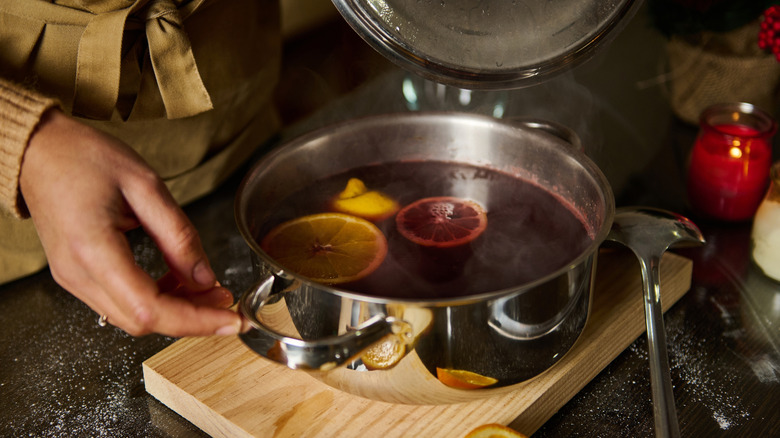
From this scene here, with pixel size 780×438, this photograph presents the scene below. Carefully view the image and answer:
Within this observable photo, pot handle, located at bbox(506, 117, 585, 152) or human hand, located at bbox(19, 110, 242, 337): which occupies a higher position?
human hand, located at bbox(19, 110, 242, 337)

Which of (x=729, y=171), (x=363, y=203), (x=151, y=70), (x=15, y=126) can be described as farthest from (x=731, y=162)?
(x=15, y=126)

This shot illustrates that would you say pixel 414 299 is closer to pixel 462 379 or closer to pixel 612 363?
pixel 462 379

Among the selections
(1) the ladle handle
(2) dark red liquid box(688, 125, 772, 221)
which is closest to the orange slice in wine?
(1) the ladle handle

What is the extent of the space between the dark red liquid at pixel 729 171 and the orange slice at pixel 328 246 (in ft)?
1.99

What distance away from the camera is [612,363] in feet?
3.04

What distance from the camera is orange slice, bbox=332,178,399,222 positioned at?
982 mm

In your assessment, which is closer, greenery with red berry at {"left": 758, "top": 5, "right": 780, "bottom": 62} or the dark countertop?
the dark countertop

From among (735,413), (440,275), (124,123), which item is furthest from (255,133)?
(735,413)

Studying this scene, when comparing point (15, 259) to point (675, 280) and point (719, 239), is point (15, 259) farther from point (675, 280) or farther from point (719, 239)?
point (719, 239)

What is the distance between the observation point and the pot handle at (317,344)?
65 cm

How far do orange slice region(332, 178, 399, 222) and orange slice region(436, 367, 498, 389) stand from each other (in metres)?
0.31

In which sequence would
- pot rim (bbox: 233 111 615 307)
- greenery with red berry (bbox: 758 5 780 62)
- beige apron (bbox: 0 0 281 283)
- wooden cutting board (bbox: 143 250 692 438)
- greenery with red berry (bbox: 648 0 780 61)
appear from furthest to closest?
greenery with red berry (bbox: 648 0 780 61) → greenery with red berry (bbox: 758 5 780 62) → beige apron (bbox: 0 0 281 283) → wooden cutting board (bbox: 143 250 692 438) → pot rim (bbox: 233 111 615 307)

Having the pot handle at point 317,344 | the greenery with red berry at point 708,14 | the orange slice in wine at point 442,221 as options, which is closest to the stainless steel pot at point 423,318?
the pot handle at point 317,344

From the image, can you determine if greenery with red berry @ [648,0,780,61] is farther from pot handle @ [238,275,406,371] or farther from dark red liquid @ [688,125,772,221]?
pot handle @ [238,275,406,371]
